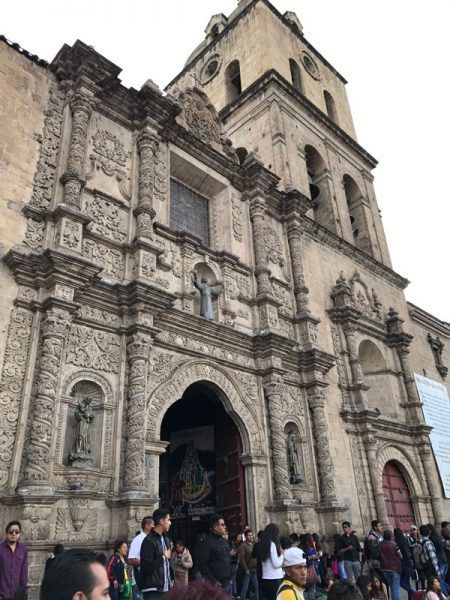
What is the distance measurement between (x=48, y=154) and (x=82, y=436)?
5783mm

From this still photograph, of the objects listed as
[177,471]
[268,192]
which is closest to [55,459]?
[177,471]

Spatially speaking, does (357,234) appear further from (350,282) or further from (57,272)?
(57,272)

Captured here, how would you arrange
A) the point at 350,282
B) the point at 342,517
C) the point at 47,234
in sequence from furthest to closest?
the point at 350,282
the point at 342,517
the point at 47,234

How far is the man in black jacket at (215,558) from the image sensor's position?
5.39 metres

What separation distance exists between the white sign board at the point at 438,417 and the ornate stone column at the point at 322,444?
19.7 feet

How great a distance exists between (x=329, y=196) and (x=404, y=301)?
5.16m

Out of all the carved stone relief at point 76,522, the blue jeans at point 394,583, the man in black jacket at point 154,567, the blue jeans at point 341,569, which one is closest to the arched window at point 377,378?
the blue jeans at point 341,569

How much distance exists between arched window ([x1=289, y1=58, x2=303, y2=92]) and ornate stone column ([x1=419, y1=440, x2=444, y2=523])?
15.2 meters

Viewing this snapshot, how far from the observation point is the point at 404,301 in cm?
1947

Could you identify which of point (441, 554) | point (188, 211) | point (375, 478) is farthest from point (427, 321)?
point (441, 554)

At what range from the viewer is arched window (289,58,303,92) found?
832 inches

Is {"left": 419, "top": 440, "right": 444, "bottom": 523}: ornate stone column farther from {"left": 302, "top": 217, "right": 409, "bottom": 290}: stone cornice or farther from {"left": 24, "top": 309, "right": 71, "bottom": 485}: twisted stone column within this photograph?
{"left": 24, "top": 309, "right": 71, "bottom": 485}: twisted stone column

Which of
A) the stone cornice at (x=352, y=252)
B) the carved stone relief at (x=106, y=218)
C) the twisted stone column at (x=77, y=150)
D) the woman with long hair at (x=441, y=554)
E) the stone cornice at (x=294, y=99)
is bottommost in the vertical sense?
the woman with long hair at (x=441, y=554)

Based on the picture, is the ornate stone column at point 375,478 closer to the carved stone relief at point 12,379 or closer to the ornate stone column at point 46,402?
the ornate stone column at point 46,402
